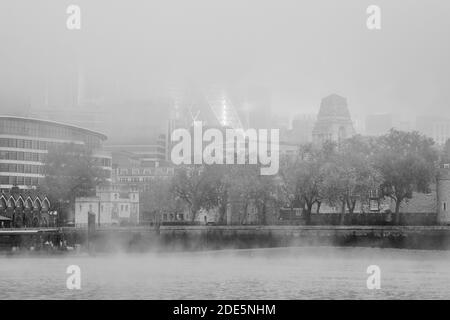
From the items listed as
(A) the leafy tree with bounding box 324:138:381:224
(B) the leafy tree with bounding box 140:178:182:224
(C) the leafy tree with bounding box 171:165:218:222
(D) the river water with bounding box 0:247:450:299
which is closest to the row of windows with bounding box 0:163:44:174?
(B) the leafy tree with bounding box 140:178:182:224

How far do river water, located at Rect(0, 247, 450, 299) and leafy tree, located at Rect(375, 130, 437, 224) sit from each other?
2616 cm

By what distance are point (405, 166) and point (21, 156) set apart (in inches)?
3068

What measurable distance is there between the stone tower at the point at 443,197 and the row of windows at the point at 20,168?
3001 inches

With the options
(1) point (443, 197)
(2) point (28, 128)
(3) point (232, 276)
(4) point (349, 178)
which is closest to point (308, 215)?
(4) point (349, 178)

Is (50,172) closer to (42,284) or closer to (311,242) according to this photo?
(311,242)

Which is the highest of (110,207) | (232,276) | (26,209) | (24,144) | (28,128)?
(28,128)

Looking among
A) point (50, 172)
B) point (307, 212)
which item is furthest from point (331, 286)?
point (50, 172)

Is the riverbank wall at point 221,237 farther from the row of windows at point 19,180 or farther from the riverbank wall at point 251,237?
the row of windows at point 19,180

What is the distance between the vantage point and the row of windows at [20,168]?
17775 cm

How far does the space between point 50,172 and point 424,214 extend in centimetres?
5631

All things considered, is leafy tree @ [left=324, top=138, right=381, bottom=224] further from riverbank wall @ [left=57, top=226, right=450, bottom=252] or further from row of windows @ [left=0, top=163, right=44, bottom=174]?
row of windows @ [left=0, top=163, right=44, bottom=174]

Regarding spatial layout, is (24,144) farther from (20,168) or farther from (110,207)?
(110,207)

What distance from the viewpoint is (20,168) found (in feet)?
589

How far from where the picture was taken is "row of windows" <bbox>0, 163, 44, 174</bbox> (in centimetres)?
17775
